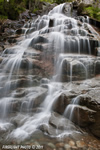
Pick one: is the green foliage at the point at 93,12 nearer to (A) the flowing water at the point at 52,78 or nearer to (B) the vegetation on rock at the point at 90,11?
(B) the vegetation on rock at the point at 90,11

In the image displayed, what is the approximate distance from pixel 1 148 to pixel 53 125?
1.74 meters

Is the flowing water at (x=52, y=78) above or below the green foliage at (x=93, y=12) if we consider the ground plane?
below

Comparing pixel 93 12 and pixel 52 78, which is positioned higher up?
Result: pixel 93 12

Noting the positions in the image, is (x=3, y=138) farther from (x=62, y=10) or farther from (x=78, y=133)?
(x=62, y=10)

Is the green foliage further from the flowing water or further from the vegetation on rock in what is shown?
the flowing water

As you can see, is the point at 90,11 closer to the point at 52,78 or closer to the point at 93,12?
the point at 93,12

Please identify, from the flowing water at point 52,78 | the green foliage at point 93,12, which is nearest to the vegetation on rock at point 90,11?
the green foliage at point 93,12

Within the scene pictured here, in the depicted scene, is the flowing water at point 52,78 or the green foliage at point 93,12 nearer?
the flowing water at point 52,78

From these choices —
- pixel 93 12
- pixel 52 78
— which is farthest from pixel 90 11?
pixel 52 78

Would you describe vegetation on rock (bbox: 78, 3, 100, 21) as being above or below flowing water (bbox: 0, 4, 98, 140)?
above

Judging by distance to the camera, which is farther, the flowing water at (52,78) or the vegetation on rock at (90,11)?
the vegetation on rock at (90,11)

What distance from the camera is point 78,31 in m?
9.52

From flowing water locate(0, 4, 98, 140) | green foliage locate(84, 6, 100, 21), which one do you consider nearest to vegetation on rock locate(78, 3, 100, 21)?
green foliage locate(84, 6, 100, 21)

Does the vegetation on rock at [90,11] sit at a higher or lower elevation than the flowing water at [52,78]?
higher
